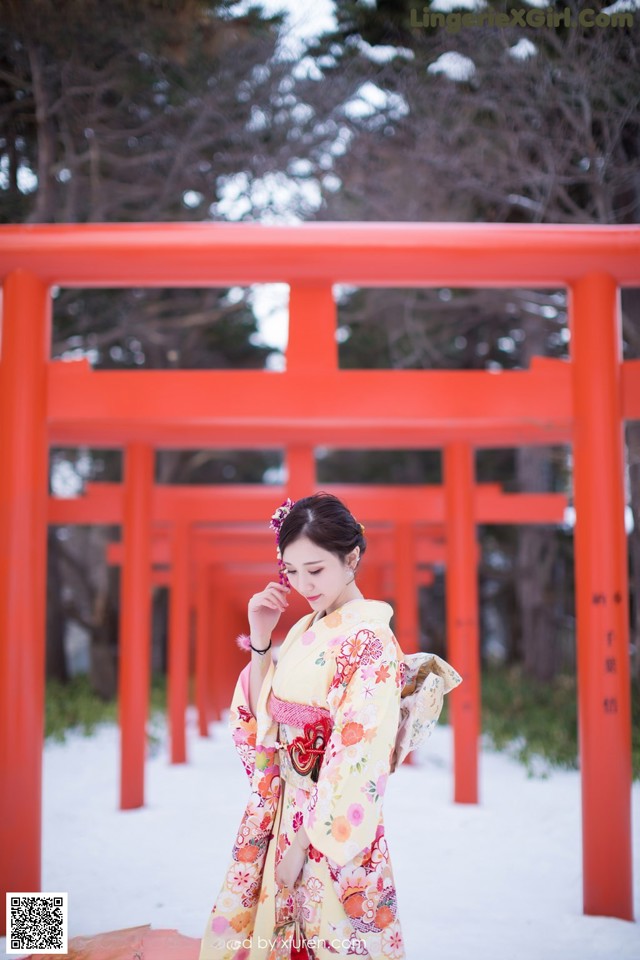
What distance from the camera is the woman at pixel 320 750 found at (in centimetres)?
290

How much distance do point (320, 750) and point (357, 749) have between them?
27 centimetres

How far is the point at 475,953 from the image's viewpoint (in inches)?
171

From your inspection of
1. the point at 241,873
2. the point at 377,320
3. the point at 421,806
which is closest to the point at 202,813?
the point at 421,806

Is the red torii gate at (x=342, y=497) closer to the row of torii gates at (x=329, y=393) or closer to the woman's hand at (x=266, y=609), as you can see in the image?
the row of torii gates at (x=329, y=393)

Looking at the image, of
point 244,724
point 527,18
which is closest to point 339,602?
point 244,724

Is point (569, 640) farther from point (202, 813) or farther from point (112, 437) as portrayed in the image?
point (112, 437)

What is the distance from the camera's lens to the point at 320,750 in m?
3.12

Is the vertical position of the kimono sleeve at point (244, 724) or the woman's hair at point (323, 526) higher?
the woman's hair at point (323, 526)

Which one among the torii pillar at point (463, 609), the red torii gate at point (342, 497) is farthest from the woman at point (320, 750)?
the red torii gate at point (342, 497)

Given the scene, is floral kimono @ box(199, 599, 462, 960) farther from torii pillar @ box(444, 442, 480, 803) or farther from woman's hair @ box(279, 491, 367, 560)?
torii pillar @ box(444, 442, 480, 803)

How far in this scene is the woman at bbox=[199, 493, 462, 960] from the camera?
2900 mm

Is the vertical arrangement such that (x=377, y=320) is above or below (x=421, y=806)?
above

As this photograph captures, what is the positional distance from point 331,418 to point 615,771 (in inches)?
89.0

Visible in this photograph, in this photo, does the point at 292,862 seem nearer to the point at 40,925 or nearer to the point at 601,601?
the point at 40,925
